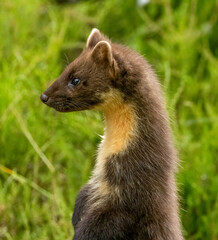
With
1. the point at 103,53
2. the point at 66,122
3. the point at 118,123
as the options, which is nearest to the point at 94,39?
the point at 103,53

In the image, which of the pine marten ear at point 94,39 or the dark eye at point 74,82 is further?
the pine marten ear at point 94,39

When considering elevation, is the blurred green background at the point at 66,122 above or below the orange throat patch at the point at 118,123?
below

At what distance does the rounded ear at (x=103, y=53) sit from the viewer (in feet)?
12.4

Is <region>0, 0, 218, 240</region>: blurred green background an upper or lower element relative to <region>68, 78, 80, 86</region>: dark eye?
lower

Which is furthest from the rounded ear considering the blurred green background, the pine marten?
the blurred green background

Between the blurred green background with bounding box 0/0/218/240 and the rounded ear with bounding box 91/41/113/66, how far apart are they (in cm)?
76

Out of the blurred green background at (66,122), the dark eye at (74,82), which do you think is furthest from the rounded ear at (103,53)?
the blurred green background at (66,122)

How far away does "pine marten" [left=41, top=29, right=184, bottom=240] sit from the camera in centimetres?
370

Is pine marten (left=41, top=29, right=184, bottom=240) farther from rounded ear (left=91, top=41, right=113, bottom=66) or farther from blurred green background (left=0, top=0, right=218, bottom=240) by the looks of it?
blurred green background (left=0, top=0, right=218, bottom=240)

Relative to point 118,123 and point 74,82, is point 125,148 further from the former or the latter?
point 74,82

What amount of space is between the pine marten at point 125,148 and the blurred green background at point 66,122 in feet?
2.34

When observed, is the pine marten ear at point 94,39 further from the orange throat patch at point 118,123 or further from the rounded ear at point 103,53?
the orange throat patch at point 118,123

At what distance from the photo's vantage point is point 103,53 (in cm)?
380

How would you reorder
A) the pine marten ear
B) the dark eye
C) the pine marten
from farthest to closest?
the pine marten ear < the dark eye < the pine marten
